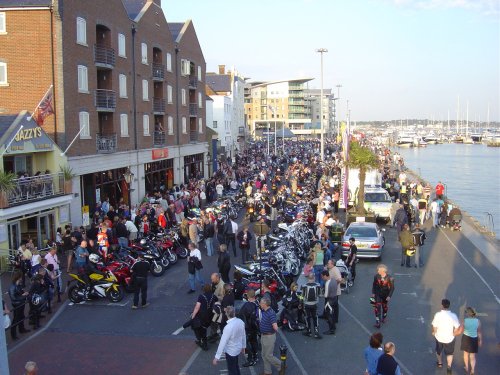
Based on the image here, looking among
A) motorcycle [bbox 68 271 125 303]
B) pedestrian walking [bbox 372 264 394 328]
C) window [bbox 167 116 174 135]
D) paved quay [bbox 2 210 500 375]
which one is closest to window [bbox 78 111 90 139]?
paved quay [bbox 2 210 500 375]

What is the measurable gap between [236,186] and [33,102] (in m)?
17.1

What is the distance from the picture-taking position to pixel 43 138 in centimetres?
2417

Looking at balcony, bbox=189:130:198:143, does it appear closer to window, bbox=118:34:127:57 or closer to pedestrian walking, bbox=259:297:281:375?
window, bbox=118:34:127:57

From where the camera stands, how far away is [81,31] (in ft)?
93.8

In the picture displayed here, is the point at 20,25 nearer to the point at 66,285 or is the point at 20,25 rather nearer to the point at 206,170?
the point at 66,285

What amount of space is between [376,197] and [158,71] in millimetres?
17951

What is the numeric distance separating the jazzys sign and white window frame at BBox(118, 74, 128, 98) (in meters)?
9.87

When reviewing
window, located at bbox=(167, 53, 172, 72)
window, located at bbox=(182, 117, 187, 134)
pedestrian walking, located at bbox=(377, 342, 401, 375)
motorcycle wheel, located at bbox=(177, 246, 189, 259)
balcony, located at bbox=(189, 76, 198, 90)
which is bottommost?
motorcycle wheel, located at bbox=(177, 246, 189, 259)

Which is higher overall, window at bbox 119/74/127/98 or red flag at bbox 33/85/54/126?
window at bbox 119/74/127/98

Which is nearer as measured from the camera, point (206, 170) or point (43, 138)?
point (43, 138)

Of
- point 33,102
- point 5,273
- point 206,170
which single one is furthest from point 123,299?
point 206,170

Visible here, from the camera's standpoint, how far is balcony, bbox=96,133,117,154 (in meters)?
30.6

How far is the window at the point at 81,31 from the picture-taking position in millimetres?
28109

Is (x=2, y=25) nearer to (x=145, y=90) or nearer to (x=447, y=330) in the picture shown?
(x=145, y=90)
